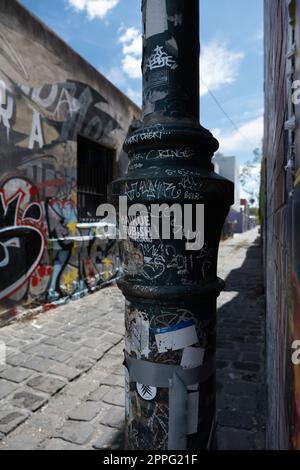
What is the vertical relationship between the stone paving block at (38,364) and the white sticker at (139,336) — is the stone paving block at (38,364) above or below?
below

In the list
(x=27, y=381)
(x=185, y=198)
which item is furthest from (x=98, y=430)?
(x=185, y=198)

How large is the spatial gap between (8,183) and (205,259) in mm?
5016

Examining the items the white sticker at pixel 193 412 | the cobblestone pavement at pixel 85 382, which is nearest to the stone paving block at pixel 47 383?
the cobblestone pavement at pixel 85 382

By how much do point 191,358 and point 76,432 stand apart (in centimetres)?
225

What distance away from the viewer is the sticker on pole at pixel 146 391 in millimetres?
1255

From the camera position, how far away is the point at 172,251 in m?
1.24

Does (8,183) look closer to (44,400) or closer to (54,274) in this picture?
(54,274)

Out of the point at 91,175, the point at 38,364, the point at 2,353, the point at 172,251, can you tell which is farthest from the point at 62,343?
the point at 91,175

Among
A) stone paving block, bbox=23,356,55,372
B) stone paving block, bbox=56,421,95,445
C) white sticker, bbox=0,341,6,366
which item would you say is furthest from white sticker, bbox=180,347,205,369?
white sticker, bbox=0,341,6,366

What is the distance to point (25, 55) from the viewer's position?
5.82 metres

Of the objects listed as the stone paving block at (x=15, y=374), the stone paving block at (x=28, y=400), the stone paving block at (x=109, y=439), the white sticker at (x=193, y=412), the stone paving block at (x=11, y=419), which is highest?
the white sticker at (x=193, y=412)

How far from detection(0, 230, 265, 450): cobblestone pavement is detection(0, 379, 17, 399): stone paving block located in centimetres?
1

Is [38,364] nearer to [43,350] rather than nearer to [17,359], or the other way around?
[17,359]

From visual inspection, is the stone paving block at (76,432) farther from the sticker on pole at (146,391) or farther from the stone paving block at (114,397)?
the sticker on pole at (146,391)
